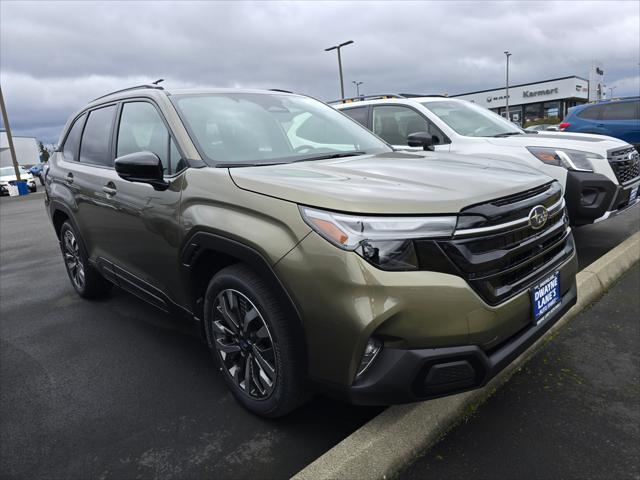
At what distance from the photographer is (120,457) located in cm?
230

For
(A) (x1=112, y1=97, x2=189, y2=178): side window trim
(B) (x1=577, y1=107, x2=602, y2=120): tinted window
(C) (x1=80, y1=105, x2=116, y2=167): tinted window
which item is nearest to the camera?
(A) (x1=112, y1=97, x2=189, y2=178): side window trim

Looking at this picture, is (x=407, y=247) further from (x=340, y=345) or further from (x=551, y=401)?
(x=551, y=401)

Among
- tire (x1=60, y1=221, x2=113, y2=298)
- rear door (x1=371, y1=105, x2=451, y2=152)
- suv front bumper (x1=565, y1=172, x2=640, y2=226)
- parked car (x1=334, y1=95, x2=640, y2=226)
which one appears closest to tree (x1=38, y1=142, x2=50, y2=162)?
rear door (x1=371, y1=105, x2=451, y2=152)

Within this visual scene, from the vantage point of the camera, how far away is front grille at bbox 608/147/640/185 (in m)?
4.83

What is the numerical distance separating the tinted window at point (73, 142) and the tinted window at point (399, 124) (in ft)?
11.5

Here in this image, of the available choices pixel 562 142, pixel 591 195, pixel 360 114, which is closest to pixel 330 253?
pixel 591 195

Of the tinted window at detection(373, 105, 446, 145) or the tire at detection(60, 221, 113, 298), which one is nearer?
the tire at detection(60, 221, 113, 298)

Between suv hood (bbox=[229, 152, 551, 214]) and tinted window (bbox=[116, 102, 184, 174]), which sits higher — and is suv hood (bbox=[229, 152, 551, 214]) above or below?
below

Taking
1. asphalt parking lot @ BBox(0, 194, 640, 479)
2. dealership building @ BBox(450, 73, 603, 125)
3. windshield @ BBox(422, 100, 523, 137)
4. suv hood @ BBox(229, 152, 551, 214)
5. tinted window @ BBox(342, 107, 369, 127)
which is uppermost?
dealership building @ BBox(450, 73, 603, 125)

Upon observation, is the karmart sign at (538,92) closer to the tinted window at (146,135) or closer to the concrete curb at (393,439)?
the tinted window at (146,135)

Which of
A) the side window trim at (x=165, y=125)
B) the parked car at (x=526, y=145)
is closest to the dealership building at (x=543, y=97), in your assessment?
the parked car at (x=526, y=145)

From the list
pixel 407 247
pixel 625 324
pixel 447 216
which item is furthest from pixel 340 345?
pixel 625 324

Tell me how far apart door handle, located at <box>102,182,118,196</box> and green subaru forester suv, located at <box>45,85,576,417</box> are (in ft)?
0.10

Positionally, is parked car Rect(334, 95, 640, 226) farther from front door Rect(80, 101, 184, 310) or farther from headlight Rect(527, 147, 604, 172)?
front door Rect(80, 101, 184, 310)
